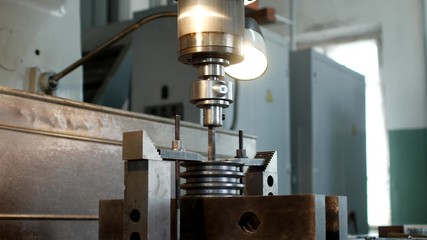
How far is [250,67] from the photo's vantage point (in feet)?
3.39

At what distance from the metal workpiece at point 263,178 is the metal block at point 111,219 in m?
0.20

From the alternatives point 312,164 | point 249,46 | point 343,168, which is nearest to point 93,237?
point 249,46

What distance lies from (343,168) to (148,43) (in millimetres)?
1127

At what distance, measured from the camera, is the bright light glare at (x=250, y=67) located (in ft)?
3.35

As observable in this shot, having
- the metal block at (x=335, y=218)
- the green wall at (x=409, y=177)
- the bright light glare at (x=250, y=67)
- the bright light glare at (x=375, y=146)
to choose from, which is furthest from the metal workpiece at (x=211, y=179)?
the bright light glare at (x=375, y=146)

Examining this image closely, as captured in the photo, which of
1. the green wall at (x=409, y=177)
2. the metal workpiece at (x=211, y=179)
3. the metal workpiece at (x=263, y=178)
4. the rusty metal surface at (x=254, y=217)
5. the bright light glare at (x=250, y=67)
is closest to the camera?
the rusty metal surface at (x=254, y=217)

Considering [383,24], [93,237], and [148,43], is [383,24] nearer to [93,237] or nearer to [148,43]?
[148,43]

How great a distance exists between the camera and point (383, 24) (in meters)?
3.90

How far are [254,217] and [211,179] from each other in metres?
0.10

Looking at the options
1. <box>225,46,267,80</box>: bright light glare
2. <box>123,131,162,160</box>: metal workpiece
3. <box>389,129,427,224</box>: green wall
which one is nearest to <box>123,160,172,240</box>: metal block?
<box>123,131,162,160</box>: metal workpiece

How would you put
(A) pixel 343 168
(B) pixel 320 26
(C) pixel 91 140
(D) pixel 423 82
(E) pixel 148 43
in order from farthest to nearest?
1. (B) pixel 320 26
2. (D) pixel 423 82
3. (A) pixel 343 168
4. (E) pixel 148 43
5. (C) pixel 91 140

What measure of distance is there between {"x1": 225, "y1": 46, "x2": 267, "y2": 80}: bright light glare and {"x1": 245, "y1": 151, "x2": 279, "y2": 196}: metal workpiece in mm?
160

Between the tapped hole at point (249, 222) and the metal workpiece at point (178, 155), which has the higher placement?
the metal workpiece at point (178, 155)

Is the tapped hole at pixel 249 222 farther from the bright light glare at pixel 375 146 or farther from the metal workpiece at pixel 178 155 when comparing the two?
the bright light glare at pixel 375 146
